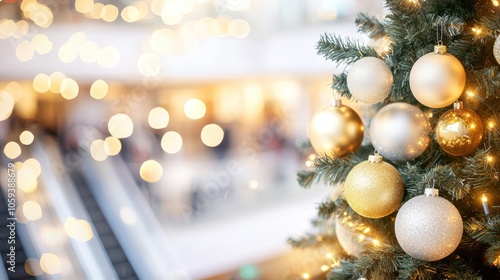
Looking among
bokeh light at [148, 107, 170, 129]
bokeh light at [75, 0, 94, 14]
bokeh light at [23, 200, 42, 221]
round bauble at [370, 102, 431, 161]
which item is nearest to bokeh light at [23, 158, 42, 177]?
bokeh light at [23, 200, 42, 221]

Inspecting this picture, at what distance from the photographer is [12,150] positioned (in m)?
4.28

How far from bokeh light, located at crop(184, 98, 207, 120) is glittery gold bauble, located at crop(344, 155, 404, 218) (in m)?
→ 7.52

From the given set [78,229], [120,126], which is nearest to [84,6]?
[120,126]

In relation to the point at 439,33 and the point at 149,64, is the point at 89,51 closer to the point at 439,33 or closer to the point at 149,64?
the point at 149,64

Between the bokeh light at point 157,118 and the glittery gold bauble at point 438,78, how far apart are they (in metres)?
5.87

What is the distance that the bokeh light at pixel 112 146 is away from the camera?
527 centimetres

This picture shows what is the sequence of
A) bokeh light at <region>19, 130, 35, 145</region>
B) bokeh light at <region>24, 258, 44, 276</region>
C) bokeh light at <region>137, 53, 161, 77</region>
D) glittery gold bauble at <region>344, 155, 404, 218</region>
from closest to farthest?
glittery gold bauble at <region>344, 155, 404, 218</region>, bokeh light at <region>24, 258, 44, 276</region>, bokeh light at <region>19, 130, 35, 145</region>, bokeh light at <region>137, 53, 161, 77</region>

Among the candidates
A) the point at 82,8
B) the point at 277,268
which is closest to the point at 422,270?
the point at 277,268

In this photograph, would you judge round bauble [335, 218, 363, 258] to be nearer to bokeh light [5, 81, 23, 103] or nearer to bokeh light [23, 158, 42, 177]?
bokeh light [23, 158, 42, 177]

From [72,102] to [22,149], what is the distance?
7.75 ft

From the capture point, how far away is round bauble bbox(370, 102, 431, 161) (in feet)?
4.05

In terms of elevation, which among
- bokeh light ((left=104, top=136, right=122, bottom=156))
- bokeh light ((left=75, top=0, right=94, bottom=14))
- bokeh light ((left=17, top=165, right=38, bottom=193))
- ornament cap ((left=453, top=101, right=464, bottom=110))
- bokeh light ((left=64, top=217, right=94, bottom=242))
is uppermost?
bokeh light ((left=75, top=0, right=94, bottom=14))

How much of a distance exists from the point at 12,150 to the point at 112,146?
49.9 inches

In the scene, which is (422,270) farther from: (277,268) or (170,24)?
(170,24)
